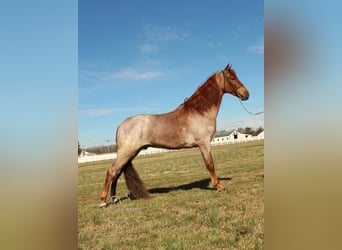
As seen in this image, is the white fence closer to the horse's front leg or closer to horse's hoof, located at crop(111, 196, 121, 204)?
the horse's front leg

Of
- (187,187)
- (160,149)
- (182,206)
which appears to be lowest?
(182,206)

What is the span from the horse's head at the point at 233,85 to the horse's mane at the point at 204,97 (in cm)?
10

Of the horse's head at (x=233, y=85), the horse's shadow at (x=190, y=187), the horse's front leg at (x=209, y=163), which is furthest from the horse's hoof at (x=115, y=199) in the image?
the horse's head at (x=233, y=85)

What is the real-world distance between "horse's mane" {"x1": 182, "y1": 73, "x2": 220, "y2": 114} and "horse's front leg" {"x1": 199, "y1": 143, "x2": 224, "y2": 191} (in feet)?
1.08

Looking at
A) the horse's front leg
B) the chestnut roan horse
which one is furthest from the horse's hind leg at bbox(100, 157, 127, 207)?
the horse's front leg

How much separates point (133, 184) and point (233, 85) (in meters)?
1.27

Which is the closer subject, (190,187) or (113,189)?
(113,189)

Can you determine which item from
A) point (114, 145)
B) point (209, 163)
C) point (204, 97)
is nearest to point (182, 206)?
point (209, 163)

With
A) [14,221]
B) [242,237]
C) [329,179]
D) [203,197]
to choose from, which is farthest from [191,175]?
[14,221]

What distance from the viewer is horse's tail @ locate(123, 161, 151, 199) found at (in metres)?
2.66

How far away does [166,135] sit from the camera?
2.65 meters

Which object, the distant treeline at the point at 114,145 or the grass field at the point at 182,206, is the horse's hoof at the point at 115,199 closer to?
the grass field at the point at 182,206

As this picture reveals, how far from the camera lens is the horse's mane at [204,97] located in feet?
8.75

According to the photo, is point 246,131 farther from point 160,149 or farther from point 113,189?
point 113,189
